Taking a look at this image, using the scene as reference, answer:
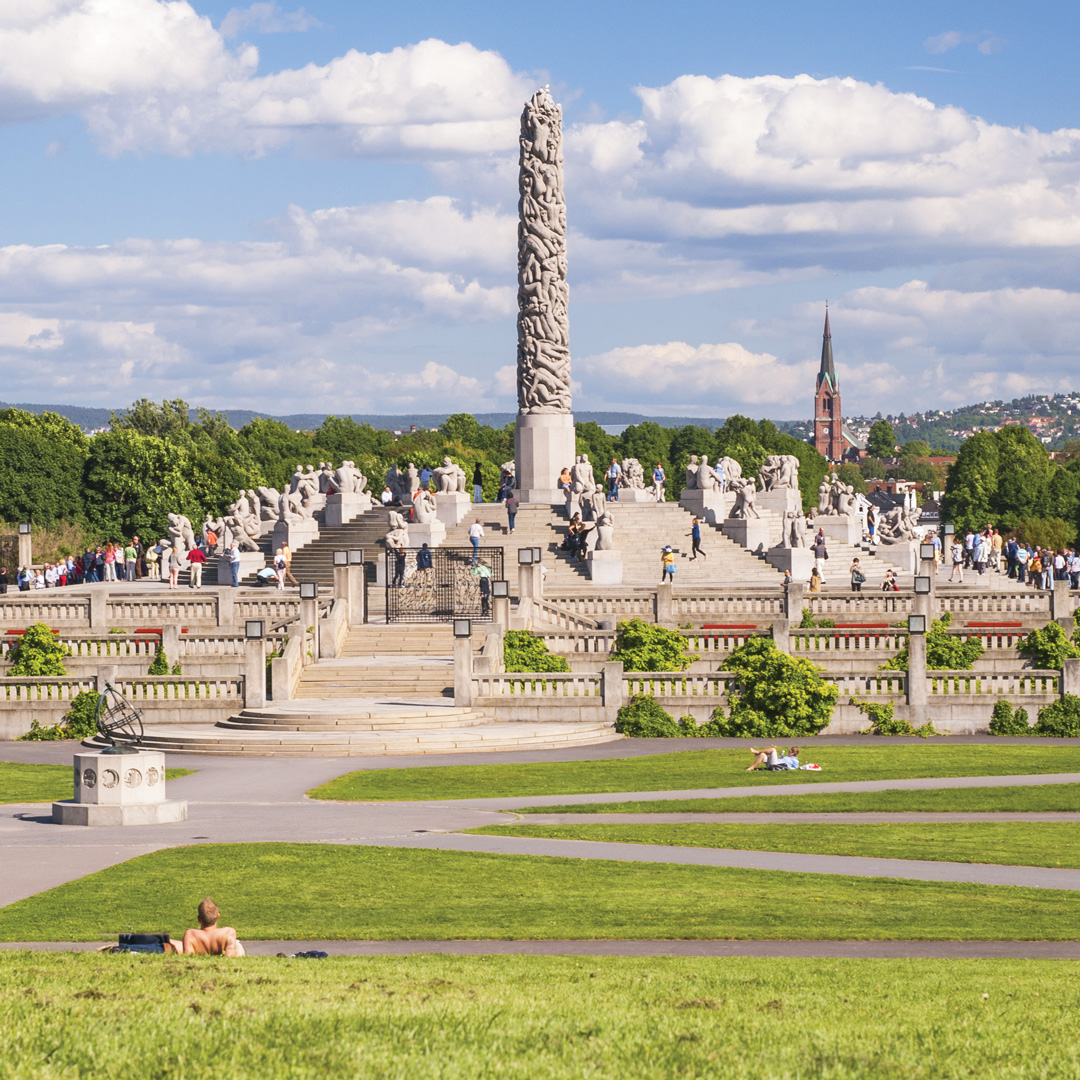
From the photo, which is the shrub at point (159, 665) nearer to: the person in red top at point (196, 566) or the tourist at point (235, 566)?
the person in red top at point (196, 566)

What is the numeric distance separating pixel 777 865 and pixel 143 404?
439 ft

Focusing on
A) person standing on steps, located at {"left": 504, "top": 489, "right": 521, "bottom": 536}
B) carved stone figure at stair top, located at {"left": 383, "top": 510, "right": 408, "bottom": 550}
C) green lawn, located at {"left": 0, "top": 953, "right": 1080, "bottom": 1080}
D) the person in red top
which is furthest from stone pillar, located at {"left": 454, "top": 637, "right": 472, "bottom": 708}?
green lawn, located at {"left": 0, "top": 953, "right": 1080, "bottom": 1080}

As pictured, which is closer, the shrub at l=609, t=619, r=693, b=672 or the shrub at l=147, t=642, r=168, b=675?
the shrub at l=609, t=619, r=693, b=672

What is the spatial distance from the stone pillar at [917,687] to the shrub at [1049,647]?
15.5ft

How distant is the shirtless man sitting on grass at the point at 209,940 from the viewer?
51.9ft

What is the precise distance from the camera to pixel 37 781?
1275 inches

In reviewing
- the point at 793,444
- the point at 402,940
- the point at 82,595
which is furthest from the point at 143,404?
the point at 402,940

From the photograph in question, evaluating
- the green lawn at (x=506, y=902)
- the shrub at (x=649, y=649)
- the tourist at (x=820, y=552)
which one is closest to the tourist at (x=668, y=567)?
the tourist at (x=820, y=552)

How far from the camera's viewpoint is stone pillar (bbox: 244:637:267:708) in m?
39.6

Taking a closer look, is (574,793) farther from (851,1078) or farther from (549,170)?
(549,170)

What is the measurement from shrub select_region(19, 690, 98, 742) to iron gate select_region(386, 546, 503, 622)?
12.3 m

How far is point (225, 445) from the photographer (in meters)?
142

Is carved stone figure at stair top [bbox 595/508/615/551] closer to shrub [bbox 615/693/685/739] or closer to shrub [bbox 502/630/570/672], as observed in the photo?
shrub [bbox 502/630/570/672]

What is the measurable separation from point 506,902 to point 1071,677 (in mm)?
21654
